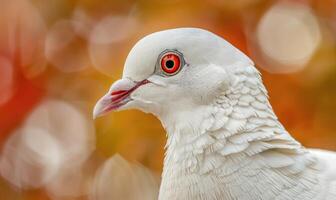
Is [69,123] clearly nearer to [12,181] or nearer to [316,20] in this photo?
[12,181]

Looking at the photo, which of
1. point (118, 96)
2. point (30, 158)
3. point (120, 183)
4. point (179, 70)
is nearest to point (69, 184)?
point (120, 183)

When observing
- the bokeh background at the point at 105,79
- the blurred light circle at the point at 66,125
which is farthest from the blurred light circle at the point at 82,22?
the blurred light circle at the point at 66,125

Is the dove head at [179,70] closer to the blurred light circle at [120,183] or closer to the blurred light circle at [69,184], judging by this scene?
the blurred light circle at [120,183]

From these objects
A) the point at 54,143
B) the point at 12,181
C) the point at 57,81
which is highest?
the point at 57,81

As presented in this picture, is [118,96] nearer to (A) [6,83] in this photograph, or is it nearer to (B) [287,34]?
(B) [287,34]

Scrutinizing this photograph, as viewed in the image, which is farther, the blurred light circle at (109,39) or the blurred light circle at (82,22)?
the blurred light circle at (82,22)

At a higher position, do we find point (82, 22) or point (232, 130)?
point (82, 22)

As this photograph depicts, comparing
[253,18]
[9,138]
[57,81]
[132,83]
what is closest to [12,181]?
[9,138]
